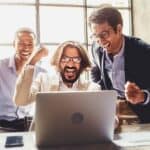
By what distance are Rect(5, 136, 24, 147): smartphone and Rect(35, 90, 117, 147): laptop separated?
103 millimetres

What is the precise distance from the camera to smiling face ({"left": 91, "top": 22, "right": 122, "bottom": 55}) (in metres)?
2.13

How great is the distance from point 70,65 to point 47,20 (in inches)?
78.7

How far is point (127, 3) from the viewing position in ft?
14.6

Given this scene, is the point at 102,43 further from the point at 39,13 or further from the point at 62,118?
the point at 39,13

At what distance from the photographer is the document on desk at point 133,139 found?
49.3 inches

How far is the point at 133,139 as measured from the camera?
52.9 inches

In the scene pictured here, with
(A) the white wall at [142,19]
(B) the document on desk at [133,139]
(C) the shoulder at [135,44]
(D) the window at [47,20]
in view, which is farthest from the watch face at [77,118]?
(A) the white wall at [142,19]

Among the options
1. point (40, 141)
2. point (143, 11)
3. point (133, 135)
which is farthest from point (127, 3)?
point (40, 141)

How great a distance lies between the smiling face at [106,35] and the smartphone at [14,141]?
0.98 m

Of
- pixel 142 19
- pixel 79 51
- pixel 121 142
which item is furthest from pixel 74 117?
pixel 142 19

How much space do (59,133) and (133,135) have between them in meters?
0.40

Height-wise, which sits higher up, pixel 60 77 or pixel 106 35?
pixel 106 35

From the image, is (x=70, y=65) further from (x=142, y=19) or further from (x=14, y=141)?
(x=142, y=19)

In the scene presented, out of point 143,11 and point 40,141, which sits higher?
point 143,11
